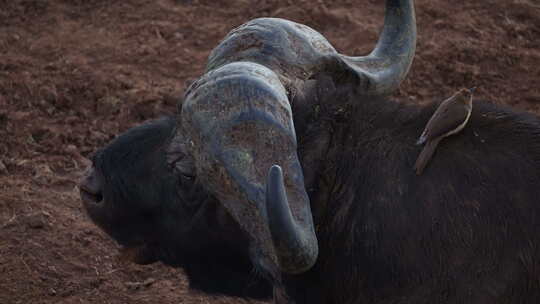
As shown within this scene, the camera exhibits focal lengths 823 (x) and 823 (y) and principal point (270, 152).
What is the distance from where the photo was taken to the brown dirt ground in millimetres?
5266

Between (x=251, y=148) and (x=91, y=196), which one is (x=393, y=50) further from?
(x=91, y=196)

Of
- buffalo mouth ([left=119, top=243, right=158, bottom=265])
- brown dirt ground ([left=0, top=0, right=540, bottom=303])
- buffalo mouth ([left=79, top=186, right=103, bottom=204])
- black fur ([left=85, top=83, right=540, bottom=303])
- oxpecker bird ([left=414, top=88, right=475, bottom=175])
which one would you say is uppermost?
oxpecker bird ([left=414, top=88, right=475, bottom=175])

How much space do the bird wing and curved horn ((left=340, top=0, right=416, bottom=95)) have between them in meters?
0.65

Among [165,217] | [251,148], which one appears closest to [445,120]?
[251,148]

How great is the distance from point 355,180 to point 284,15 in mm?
4655

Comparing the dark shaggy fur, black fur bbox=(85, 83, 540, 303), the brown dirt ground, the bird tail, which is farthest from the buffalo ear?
the brown dirt ground

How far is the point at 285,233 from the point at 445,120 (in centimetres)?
92

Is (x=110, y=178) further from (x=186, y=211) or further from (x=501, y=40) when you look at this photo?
(x=501, y=40)

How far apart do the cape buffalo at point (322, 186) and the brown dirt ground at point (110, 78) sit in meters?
1.34

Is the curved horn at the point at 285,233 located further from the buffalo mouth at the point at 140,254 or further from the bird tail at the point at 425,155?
the buffalo mouth at the point at 140,254

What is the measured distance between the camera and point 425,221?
3350 millimetres

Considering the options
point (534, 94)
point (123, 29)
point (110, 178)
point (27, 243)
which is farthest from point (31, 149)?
point (534, 94)

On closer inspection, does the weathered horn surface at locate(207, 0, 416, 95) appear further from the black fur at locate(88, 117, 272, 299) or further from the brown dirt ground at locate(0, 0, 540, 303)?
the brown dirt ground at locate(0, 0, 540, 303)

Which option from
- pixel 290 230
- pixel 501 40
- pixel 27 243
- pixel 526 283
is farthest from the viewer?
pixel 501 40
